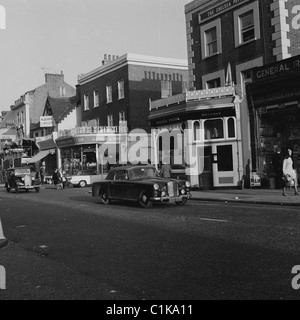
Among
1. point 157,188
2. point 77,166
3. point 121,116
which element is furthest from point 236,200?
point 77,166

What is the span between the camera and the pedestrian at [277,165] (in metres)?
18.6

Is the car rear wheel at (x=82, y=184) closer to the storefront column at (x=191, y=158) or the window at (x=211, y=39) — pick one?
the storefront column at (x=191, y=158)

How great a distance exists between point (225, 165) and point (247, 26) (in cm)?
720

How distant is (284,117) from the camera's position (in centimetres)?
1931

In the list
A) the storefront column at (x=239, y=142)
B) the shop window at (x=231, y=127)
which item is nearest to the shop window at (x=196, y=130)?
the shop window at (x=231, y=127)

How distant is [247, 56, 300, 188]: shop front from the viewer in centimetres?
1819

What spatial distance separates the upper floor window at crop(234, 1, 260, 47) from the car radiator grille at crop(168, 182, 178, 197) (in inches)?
398

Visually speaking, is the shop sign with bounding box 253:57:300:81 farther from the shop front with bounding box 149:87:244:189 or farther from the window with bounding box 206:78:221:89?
the window with bounding box 206:78:221:89

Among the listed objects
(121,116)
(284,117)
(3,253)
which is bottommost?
(3,253)

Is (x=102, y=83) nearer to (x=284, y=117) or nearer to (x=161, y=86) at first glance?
(x=161, y=86)

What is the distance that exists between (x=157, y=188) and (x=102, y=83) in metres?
26.2

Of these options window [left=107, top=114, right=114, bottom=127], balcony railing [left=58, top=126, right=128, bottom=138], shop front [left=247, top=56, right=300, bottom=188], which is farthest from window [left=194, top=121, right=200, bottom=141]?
window [left=107, top=114, right=114, bottom=127]

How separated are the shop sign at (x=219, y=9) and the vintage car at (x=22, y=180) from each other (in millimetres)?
15126
